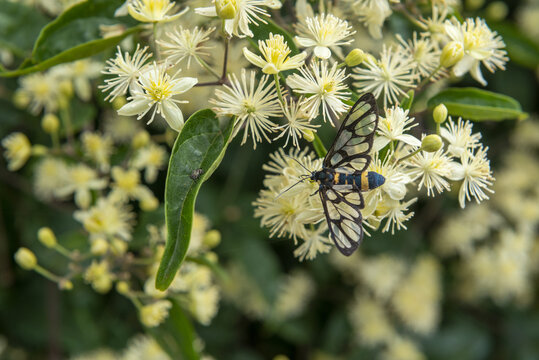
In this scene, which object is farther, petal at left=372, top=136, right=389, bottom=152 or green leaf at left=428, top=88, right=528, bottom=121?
green leaf at left=428, top=88, right=528, bottom=121

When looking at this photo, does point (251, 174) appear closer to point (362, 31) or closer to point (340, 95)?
point (362, 31)

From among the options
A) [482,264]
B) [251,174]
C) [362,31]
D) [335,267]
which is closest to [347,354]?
[335,267]

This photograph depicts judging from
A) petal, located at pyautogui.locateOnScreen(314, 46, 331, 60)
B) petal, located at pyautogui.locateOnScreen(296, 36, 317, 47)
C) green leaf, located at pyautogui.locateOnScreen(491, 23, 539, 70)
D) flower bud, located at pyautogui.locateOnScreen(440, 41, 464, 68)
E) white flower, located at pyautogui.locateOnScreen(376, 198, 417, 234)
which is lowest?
green leaf, located at pyautogui.locateOnScreen(491, 23, 539, 70)

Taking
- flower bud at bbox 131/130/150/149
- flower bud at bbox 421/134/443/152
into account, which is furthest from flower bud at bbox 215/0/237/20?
flower bud at bbox 131/130/150/149

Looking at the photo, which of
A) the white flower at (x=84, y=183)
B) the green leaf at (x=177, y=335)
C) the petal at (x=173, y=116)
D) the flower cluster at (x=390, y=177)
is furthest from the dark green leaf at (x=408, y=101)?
the white flower at (x=84, y=183)

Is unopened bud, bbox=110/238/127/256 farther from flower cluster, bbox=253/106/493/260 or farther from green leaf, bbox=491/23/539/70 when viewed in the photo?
green leaf, bbox=491/23/539/70

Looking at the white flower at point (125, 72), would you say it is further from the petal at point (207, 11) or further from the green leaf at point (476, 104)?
the green leaf at point (476, 104)
